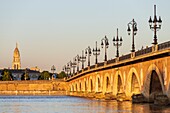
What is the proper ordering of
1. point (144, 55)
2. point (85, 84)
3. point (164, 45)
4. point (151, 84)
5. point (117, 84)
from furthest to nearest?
point (85, 84) < point (117, 84) < point (151, 84) < point (144, 55) < point (164, 45)

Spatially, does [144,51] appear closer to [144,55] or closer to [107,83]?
[144,55]

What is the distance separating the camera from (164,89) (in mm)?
58875

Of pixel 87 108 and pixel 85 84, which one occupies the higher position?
pixel 85 84

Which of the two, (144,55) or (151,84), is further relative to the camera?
(151,84)

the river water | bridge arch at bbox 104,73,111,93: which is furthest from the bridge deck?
bridge arch at bbox 104,73,111,93

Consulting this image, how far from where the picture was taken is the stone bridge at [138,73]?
59.0 m

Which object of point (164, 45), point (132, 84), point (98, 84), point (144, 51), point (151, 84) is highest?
point (144, 51)

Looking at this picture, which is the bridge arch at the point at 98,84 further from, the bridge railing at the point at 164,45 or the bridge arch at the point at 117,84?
the bridge railing at the point at 164,45

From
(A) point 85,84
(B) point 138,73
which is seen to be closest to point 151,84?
(B) point 138,73

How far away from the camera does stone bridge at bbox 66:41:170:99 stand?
5903 centimetres

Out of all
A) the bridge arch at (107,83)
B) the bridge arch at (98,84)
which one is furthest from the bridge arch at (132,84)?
the bridge arch at (98,84)

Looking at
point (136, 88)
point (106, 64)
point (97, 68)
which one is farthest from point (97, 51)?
point (136, 88)

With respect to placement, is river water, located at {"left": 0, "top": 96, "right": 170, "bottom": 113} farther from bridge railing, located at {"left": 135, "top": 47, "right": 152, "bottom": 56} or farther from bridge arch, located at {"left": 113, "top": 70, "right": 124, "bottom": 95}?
bridge arch, located at {"left": 113, "top": 70, "right": 124, "bottom": 95}

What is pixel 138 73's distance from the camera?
72.4 meters
